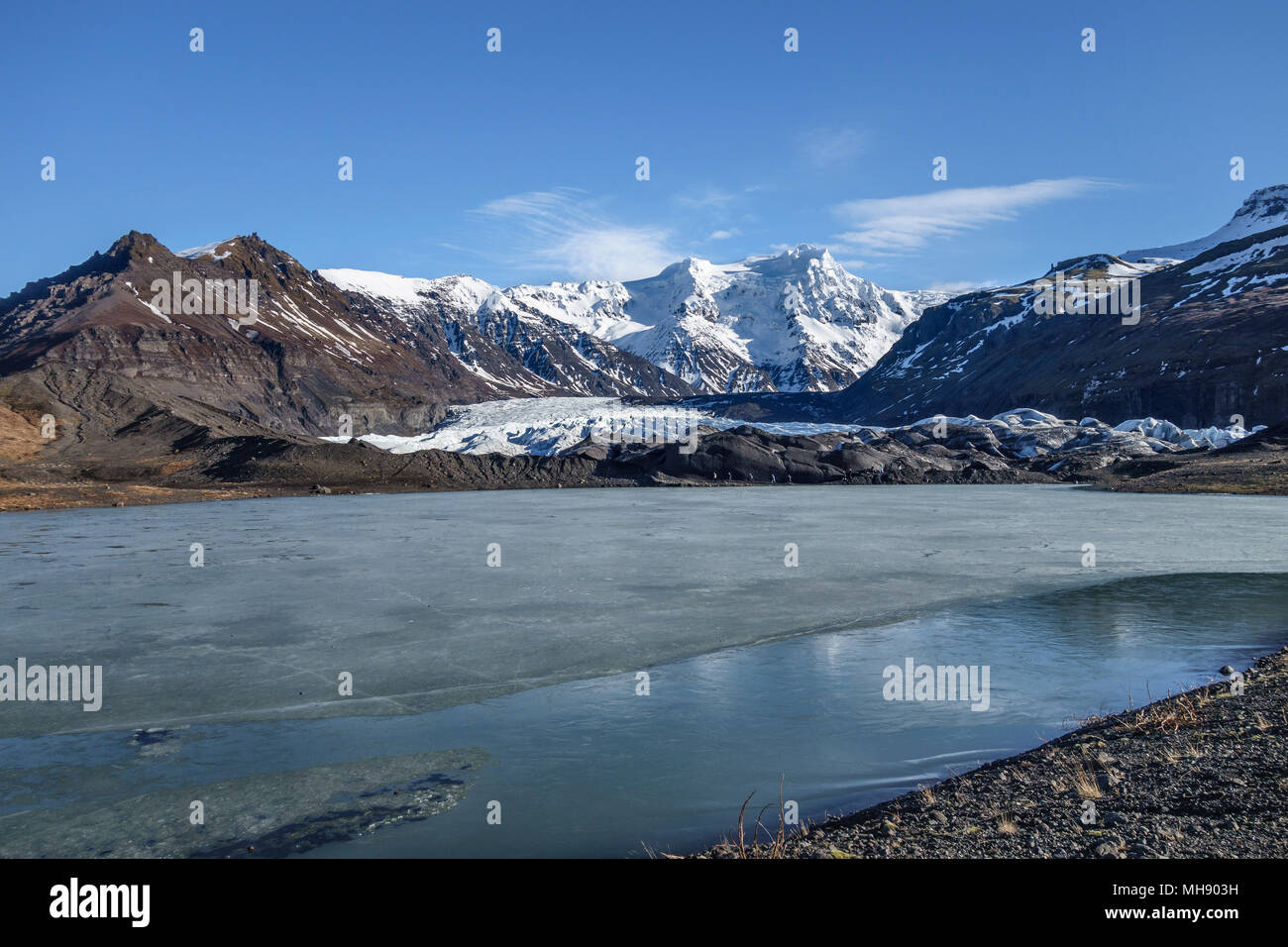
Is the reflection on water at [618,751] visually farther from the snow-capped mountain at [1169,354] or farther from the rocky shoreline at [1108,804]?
the snow-capped mountain at [1169,354]

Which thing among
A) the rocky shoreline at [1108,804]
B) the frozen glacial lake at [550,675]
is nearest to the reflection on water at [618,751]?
the frozen glacial lake at [550,675]

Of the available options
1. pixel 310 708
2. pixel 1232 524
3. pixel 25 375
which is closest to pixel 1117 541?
pixel 1232 524

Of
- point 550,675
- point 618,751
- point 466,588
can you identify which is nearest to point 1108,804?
point 618,751

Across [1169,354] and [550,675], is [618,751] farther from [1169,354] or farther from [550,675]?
[1169,354]

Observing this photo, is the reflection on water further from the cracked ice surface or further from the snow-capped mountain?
the snow-capped mountain

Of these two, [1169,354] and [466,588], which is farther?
[1169,354]
